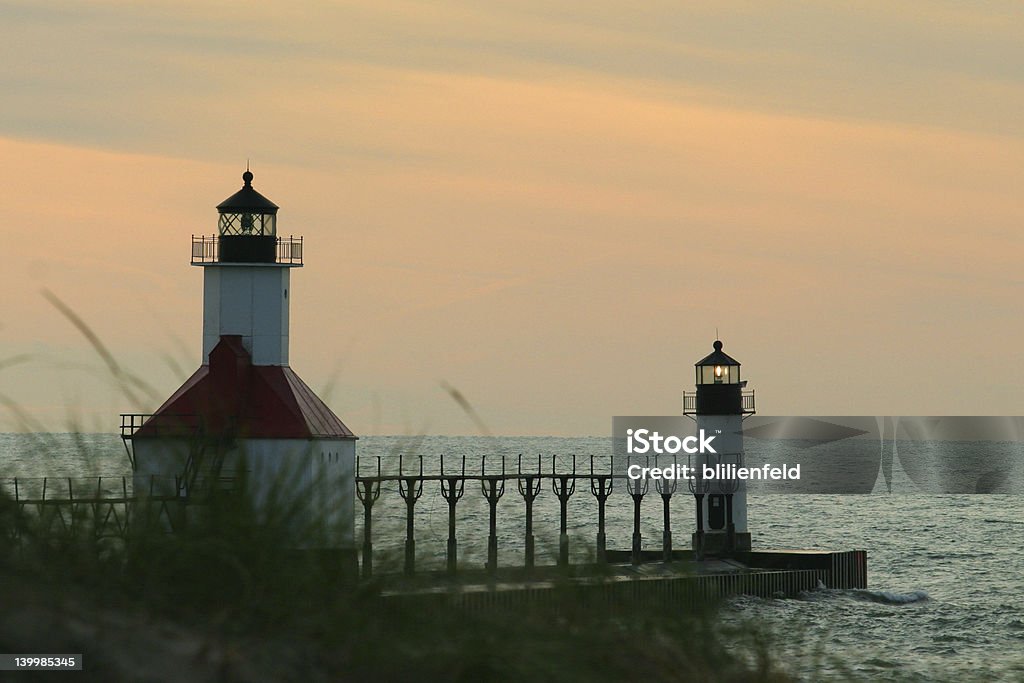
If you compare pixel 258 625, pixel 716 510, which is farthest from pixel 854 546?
pixel 258 625

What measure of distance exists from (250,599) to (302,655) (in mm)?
306

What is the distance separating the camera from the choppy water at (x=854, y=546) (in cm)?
658

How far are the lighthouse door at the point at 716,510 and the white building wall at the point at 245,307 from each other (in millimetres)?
18011

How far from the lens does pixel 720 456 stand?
47062 mm

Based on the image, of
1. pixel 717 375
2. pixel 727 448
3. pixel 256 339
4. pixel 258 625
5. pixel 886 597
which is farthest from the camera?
pixel 886 597

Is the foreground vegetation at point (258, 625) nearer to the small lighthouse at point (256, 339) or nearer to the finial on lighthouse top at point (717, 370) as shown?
the small lighthouse at point (256, 339)

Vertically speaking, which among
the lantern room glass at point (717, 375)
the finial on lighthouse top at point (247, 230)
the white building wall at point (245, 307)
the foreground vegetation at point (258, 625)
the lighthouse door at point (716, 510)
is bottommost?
the lighthouse door at point (716, 510)

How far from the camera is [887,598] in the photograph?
159 ft

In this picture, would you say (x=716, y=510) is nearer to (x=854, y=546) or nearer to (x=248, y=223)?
(x=248, y=223)

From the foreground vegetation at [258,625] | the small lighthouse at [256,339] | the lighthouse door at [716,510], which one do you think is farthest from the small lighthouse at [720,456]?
the foreground vegetation at [258,625]

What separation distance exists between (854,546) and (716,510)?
2979 centimetres

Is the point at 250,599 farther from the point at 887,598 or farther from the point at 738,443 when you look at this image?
the point at 887,598

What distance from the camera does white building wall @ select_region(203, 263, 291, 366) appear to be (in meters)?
35.3

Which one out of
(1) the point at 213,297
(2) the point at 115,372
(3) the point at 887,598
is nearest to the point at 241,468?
(2) the point at 115,372
